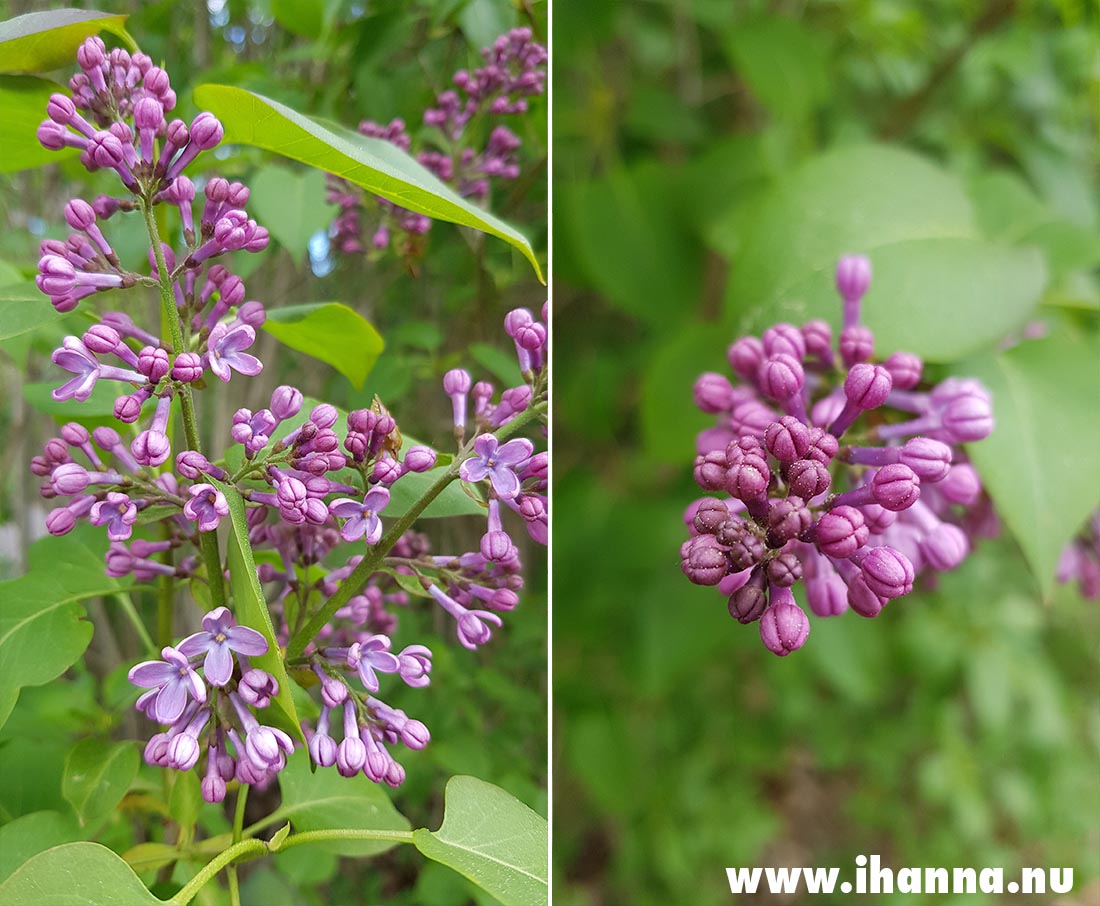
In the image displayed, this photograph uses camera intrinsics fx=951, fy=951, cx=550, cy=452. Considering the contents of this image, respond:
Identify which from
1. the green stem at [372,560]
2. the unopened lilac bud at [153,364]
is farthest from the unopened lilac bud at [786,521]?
the unopened lilac bud at [153,364]

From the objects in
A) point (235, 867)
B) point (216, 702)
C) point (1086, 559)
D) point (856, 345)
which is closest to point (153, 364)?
point (216, 702)

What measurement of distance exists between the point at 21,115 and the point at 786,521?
0.38 metres

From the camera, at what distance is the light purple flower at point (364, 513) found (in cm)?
35

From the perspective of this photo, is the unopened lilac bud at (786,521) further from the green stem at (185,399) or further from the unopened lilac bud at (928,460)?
the green stem at (185,399)

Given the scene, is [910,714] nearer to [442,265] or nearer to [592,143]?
[592,143]

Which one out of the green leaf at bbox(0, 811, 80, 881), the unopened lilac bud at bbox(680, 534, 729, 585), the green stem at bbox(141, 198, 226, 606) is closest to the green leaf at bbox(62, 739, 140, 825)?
the green leaf at bbox(0, 811, 80, 881)

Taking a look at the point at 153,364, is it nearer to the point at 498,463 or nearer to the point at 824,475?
the point at 498,463

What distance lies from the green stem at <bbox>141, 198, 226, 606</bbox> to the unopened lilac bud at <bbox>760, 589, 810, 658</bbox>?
0.21m

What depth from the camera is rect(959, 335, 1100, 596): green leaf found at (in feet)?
1.61

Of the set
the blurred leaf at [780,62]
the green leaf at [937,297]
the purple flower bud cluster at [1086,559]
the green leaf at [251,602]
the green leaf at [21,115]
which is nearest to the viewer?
the green leaf at [251,602]

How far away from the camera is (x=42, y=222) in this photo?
26.6 inches

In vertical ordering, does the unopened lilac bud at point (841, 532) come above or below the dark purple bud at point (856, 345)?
below

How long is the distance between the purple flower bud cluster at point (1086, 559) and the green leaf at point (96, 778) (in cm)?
58

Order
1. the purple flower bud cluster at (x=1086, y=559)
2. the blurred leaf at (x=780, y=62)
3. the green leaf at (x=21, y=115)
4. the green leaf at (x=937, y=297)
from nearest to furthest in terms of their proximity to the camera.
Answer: the green leaf at (x=21, y=115) < the green leaf at (x=937, y=297) < the purple flower bud cluster at (x=1086, y=559) < the blurred leaf at (x=780, y=62)
